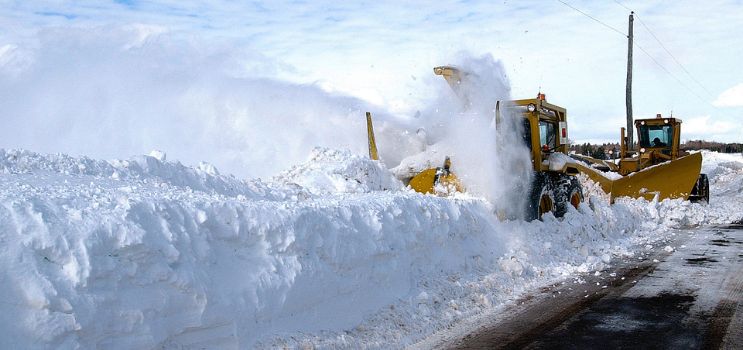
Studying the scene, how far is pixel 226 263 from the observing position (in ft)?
16.2

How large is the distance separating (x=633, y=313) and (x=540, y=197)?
4390 millimetres

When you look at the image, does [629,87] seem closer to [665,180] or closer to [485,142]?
[665,180]

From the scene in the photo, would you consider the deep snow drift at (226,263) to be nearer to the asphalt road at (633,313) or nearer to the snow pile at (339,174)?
the asphalt road at (633,313)

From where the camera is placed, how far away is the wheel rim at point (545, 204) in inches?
440

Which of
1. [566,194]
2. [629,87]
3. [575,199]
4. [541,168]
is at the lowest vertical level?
[575,199]

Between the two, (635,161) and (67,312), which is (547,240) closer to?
(67,312)

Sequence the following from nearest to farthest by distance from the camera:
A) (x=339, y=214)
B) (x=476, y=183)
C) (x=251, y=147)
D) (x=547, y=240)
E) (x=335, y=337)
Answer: (x=335, y=337), (x=339, y=214), (x=547, y=240), (x=476, y=183), (x=251, y=147)

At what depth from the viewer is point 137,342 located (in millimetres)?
4133

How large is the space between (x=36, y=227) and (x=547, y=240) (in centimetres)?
750

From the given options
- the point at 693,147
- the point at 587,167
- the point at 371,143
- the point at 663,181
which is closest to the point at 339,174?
the point at 371,143

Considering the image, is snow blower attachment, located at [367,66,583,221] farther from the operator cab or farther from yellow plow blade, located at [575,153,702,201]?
the operator cab

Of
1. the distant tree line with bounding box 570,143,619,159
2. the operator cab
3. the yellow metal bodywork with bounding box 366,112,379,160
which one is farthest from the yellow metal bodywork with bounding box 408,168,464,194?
the distant tree line with bounding box 570,143,619,159

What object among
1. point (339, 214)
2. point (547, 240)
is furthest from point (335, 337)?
point (547, 240)

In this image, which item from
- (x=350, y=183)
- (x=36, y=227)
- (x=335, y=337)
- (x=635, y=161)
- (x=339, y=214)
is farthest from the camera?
(x=635, y=161)
